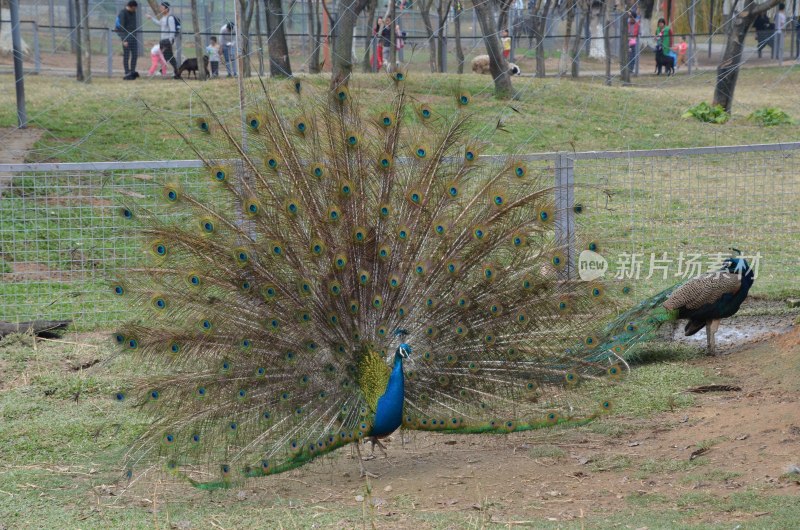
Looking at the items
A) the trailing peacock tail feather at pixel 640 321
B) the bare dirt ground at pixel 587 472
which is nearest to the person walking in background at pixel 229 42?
the trailing peacock tail feather at pixel 640 321

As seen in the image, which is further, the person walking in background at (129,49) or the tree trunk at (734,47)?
the person walking in background at (129,49)

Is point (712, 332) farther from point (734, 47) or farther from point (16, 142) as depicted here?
point (16, 142)

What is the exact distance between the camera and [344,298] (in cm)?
637

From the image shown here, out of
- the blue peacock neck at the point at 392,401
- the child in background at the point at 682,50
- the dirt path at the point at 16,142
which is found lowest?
the blue peacock neck at the point at 392,401

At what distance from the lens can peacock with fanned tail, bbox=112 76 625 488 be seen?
20.3 ft

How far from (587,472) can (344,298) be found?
6.47 ft

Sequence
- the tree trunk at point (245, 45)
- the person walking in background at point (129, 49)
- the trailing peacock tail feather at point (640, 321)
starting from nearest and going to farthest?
1. the trailing peacock tail feather at point (640, 321)
2. the tree trunk at point (245, 45)
3. the person walking in background at point (129, 49)

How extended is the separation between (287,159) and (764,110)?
1732 cm

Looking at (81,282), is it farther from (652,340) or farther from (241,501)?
(652,340)

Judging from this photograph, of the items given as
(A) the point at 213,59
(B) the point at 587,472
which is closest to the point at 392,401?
(B) the point at 587,472

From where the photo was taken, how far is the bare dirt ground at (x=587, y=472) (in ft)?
18.5

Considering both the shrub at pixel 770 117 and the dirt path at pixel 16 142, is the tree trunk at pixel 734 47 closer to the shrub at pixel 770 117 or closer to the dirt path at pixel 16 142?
the shrub at pixel 770 117

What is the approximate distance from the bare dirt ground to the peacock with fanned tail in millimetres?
349

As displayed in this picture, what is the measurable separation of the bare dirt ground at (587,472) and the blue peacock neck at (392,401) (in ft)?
1.44
